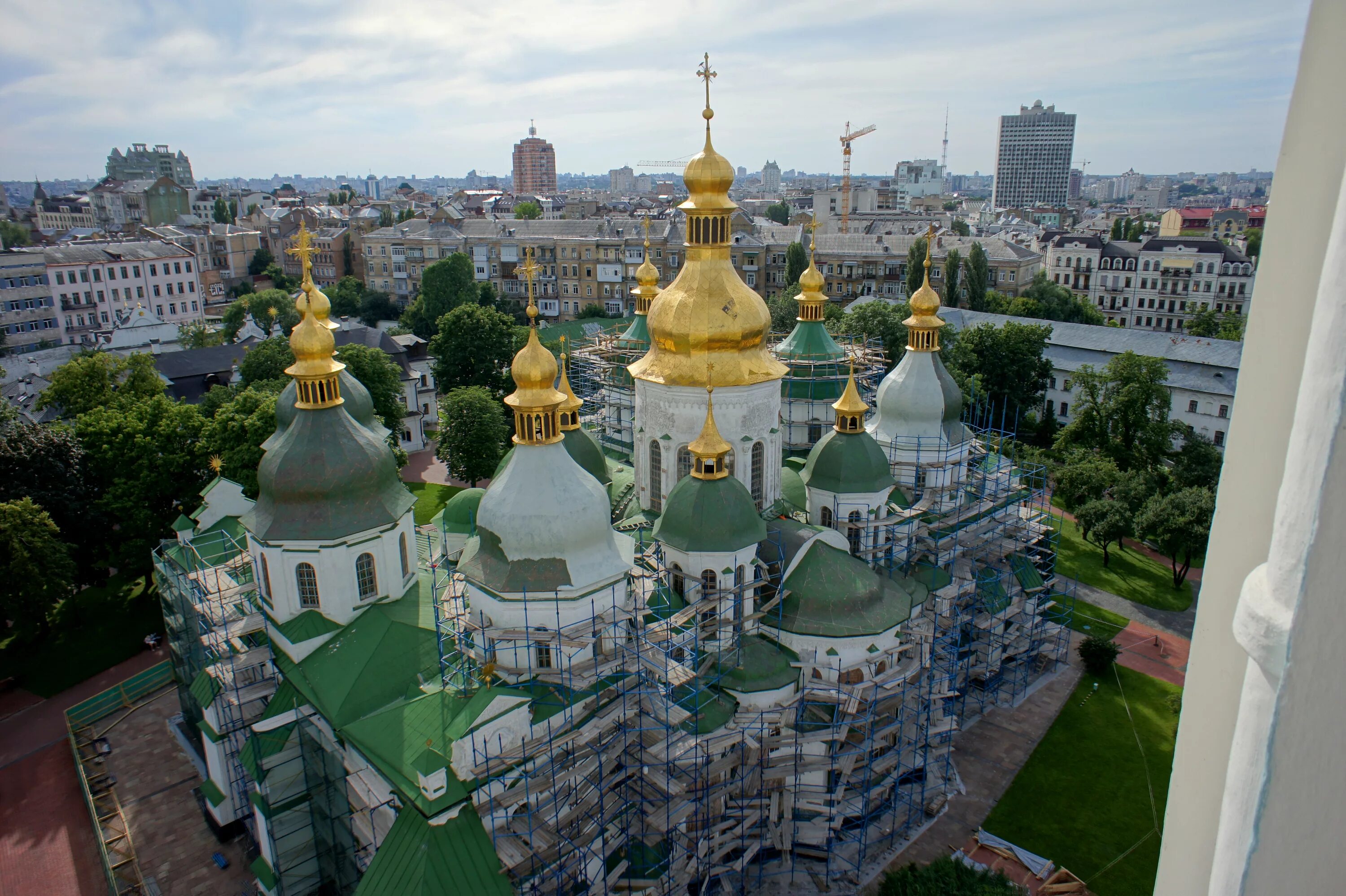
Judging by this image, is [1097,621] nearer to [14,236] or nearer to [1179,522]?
[1179,522]

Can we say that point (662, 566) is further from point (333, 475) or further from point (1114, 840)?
point (1114, 840)

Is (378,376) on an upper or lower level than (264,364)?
lower

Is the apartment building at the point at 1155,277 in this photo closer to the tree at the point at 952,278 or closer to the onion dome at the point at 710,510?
the tree at the point at 952,278

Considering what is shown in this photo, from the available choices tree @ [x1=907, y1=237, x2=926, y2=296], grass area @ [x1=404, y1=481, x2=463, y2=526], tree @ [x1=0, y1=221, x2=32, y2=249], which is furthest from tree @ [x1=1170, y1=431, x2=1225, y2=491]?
tree @ [x1=0, y1=221, x2=32, y2=249]

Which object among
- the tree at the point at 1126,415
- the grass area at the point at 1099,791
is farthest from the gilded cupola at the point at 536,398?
the tree at the point at 1126,415

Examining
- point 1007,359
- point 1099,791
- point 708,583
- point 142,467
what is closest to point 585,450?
point 708,583

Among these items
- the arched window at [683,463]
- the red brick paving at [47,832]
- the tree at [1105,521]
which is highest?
the arched window at [683,463]
